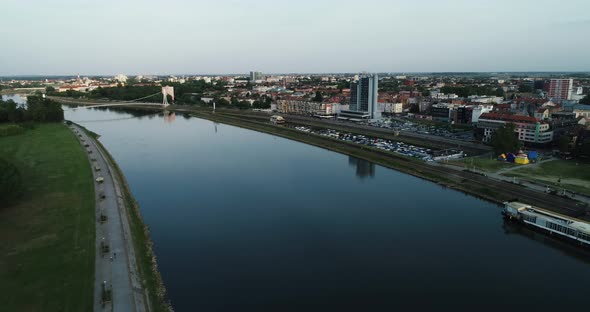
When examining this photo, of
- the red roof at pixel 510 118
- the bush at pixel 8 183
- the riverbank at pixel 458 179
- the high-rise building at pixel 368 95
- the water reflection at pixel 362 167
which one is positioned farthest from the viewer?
the high-rise building at pixel 368 95

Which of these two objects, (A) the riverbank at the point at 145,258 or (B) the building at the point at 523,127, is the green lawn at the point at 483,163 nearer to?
(B) the building at the point at 523,127

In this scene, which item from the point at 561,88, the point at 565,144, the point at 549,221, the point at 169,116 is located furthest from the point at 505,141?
the point at 561,88

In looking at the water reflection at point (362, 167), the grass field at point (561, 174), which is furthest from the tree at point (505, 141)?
the water reflection at point (362, 167)

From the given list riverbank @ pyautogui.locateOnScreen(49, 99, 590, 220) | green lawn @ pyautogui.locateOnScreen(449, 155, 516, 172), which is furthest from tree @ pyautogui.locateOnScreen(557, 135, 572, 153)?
riverbank @ pyautogui.locateOnScreen(49, 99, 590, 220)

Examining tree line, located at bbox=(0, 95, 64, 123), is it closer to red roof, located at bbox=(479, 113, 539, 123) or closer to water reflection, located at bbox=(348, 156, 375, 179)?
water reflection, located at bbox=(348, 156, 375, 179)

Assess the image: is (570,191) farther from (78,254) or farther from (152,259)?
(78,254)

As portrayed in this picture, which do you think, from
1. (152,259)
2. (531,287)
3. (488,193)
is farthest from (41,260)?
(488,193)
